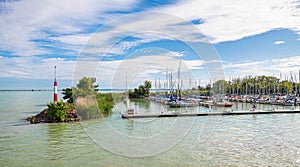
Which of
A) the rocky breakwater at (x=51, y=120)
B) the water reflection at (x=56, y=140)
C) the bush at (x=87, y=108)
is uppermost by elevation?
the bush at (x=87, y=108)

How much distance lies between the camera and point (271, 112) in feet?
84.4

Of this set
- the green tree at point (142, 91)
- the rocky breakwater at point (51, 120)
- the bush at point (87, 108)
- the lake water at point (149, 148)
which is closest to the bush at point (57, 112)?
the rocky breakwater at point (51, 120)

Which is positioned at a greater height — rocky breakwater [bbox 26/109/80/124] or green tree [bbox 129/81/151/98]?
green tree [bbox 129/81/151/98]

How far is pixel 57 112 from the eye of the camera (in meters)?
19.9

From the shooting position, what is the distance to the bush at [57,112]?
1989 centimetres

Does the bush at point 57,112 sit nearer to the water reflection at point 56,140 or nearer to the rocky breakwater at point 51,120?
the rocky breakwater at point 51,120

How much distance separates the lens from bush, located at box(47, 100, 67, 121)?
19891mm

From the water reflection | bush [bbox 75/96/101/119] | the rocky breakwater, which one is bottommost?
the water reflection

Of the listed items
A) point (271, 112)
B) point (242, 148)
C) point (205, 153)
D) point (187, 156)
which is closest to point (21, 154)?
point (187, 156)

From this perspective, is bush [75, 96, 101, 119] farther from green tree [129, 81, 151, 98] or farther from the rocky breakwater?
green tree [129, 81, 151, 98]

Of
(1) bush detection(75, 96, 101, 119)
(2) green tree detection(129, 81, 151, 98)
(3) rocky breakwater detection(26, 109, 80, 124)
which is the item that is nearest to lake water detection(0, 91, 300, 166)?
(1) bush detection(75, 96, 101, 119)

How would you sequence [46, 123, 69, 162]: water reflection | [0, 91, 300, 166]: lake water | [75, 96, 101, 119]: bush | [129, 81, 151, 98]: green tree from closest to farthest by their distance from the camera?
[0, 91, 300, 166]: lake water, [46, 123, 69, 162]: water reflection, [75, 96, 101, 119]: bush, [129, 81, 151, 98]: green tree

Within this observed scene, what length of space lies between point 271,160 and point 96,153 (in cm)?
656

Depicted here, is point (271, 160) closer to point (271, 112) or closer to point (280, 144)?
point (280, 144)
